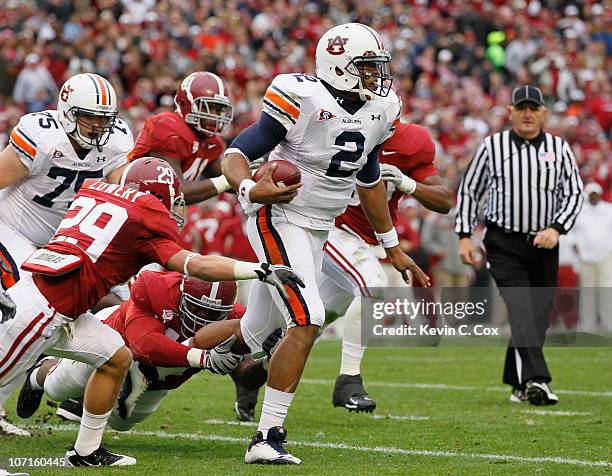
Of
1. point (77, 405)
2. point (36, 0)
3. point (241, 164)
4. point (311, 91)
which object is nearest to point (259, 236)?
point (241, 164)

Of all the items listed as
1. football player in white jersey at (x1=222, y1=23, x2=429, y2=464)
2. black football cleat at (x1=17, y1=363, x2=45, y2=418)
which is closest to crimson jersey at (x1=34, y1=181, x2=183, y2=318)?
football player in white jersey at (x1=222, y1=23, x2=429, y2=464)

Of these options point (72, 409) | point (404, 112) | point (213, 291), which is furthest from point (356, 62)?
point (404, 112)

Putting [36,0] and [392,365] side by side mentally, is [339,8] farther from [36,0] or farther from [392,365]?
[392,365]

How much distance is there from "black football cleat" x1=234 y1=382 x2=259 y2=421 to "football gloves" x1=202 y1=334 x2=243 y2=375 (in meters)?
1.32

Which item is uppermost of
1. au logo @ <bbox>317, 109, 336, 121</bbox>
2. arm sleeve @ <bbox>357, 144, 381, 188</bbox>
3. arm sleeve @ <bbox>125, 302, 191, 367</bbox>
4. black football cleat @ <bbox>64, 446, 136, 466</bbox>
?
au logo @ <bbox>317, 109, 336, 121</bbox>

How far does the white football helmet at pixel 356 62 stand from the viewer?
4988 millimetres

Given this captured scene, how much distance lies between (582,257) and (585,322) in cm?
236

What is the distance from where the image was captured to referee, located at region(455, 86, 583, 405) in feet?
23.3

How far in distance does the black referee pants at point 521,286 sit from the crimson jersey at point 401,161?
2.60 feet

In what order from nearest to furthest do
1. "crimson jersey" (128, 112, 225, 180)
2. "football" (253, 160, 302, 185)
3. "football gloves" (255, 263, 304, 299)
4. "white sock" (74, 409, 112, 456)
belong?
1. "football gloves" (255, 263, 304, 299)
2. "white sock" (74, 409, 112, 456)
3. "football" (253, 160, 302, 185)
4. "crimson jersey" (128, 112, 225, 180)

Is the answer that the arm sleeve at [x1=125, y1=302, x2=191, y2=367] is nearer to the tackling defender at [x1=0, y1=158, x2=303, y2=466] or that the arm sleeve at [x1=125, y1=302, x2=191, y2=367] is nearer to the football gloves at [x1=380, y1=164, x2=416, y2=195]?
the tackling defender at [x1=0, y1=158, x2=303, y2=466]

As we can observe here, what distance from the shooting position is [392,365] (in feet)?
31.5

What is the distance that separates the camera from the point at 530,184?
7.18 metres

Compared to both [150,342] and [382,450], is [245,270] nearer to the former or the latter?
[150,342]
